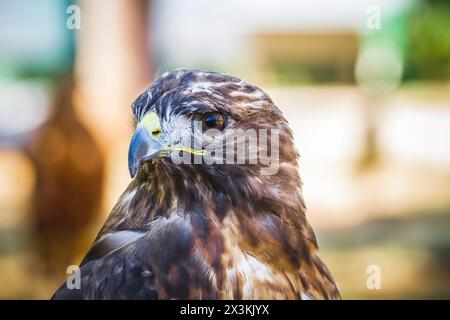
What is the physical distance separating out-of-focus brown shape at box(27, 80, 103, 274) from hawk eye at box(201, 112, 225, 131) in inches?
89.9

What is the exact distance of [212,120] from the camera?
4.46 feet

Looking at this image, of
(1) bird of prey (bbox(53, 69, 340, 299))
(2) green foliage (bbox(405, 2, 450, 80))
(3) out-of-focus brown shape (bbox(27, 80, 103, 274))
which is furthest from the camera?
(2) green foliage (bbox(405, 2, 450, 80))

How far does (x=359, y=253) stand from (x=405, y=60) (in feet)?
5.33

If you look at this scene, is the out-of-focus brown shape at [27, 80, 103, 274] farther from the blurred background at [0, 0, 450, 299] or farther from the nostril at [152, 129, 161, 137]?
the nostril at [152, 129, 161, 137]

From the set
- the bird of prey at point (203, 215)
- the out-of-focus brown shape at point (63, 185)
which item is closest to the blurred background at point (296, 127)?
the out-of-focus brown shape at point (63, 185)

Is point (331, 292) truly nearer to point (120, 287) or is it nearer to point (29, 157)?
point (120, 287)

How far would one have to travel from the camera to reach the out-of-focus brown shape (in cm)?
352

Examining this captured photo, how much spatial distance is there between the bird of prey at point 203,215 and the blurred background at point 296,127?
1.56 metres

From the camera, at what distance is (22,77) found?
4.37 meters

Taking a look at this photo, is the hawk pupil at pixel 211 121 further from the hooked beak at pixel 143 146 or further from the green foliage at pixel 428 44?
the green foliage at pixel 428 44

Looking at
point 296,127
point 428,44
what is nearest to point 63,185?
point 296,127

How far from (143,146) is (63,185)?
2.43m

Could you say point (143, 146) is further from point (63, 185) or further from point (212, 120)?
point (63, 185)

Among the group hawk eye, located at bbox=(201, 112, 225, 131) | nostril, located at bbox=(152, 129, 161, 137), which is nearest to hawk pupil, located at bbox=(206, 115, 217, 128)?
hawk eye, located at bbox=(201, 112, 225, 131)
